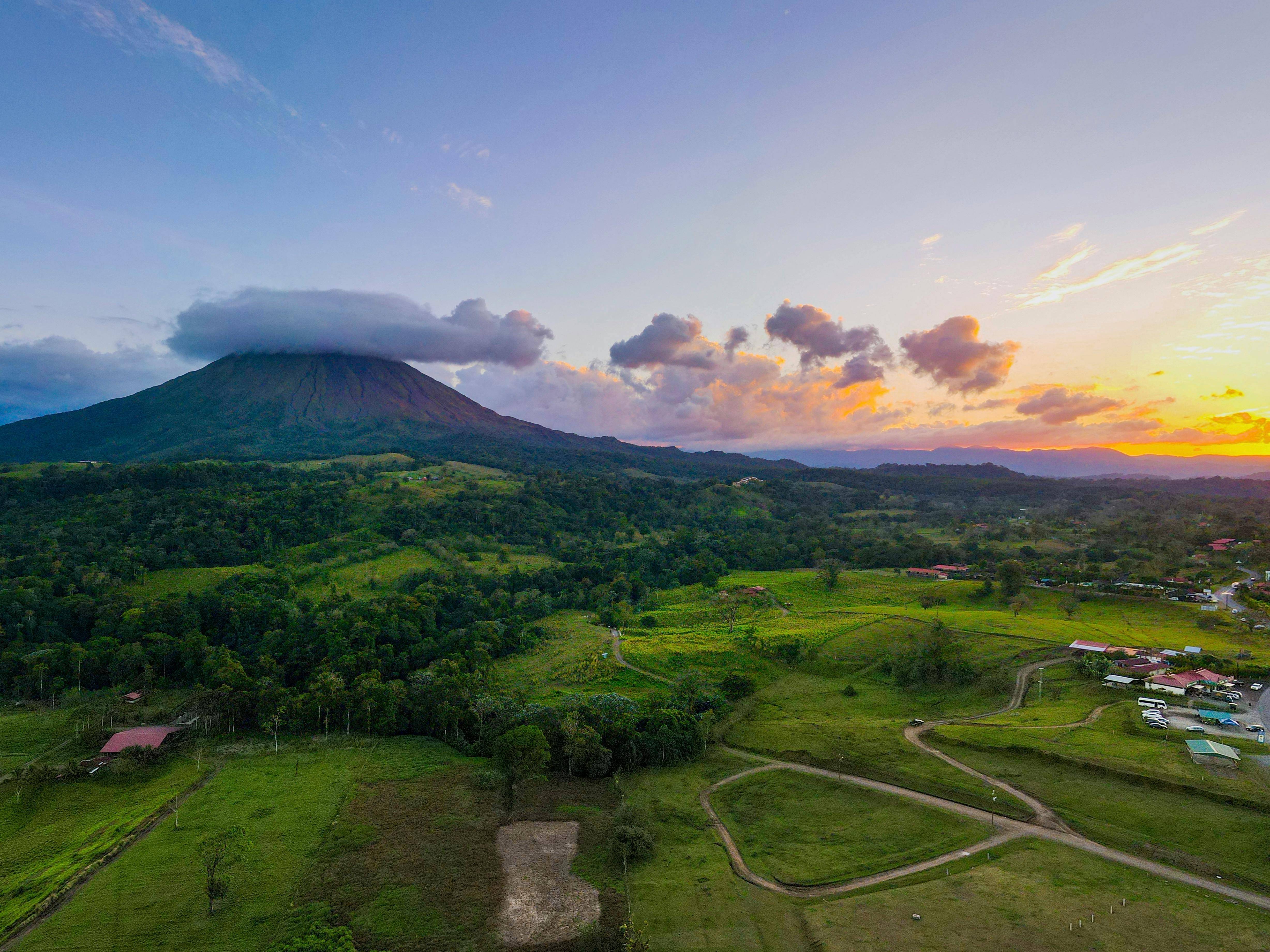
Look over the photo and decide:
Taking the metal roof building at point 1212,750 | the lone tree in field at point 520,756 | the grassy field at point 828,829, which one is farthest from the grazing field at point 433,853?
the metal roof building at point 1212,750

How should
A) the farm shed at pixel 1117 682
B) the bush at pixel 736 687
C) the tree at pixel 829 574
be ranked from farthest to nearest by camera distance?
the tree at pixel 829 574 < the bush at pixel 736 687 < the farm shed at pixel 1117 682

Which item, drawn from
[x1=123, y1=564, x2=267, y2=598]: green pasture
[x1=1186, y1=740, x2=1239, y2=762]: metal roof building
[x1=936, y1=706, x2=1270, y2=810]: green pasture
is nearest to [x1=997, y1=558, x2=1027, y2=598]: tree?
[x1=936, y1=706, x2=1270, y2=810]: green pasture

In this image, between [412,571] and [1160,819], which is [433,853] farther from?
[412,571]

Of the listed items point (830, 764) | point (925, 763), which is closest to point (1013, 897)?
point (925, 763)

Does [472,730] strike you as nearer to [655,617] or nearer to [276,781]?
[276,781]

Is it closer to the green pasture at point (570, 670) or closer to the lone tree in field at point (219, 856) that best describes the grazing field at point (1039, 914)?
the lone tree in field at point (219, 856)

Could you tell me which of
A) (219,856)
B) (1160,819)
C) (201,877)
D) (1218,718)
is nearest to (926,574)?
(1218,718)
